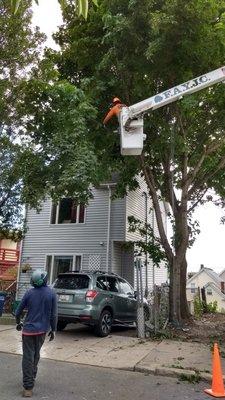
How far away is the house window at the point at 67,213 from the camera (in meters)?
20.8

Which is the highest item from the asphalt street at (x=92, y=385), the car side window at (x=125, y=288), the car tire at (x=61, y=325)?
the car side window at (x=125, y=288)

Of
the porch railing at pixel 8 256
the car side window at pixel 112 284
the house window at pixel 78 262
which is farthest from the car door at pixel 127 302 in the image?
the porch railing at pixel 8 256

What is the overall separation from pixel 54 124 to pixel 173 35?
13.8 feet

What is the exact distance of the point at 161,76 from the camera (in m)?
12.3

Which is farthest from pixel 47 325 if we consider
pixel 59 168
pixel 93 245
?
pixel 93 245

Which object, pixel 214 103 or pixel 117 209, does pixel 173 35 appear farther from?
pixel 117 209

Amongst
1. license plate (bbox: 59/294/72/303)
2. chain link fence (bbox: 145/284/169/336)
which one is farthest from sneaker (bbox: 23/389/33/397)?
chain link fence (bbox: 145/284/169/336)

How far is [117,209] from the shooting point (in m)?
20.0

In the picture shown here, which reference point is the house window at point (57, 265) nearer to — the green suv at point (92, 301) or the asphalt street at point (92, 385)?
the green suv at point (92, 301)

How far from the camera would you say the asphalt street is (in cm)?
655

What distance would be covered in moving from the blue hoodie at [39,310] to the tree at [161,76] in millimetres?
6139

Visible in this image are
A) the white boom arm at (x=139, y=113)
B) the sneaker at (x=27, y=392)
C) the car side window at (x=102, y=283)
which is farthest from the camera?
the car side window at (x=102, y=283)

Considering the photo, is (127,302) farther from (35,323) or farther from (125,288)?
(35,323)

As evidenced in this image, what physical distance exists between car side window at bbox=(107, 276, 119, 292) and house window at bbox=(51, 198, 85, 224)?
7.57m
